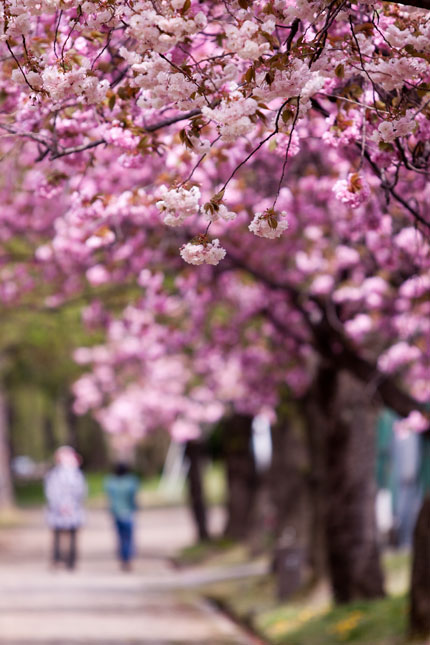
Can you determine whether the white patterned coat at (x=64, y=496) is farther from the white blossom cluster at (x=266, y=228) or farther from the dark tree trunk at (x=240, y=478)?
the white blossom cluster at (x=266, y=228)

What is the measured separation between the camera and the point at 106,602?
18.4m

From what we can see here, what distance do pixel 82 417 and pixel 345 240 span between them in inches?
2124

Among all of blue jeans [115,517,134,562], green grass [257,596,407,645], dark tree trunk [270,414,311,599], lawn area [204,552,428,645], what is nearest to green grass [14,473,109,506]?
blue jeans [115,517,134,562]

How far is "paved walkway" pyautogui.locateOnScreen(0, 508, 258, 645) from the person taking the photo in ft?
48.1

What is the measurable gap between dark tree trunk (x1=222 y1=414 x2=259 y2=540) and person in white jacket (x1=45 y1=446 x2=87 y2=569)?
596 centimetres

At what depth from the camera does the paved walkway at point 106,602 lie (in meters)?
14.7

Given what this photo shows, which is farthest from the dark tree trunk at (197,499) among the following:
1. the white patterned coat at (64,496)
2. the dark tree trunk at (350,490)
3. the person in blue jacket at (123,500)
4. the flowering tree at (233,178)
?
the dark tree trunk at (350,490)

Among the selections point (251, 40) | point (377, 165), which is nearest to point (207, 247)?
point (251, 40)

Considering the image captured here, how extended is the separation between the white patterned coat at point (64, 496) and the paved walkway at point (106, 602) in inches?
36.7

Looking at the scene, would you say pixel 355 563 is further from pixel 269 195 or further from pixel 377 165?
pixel 377 165

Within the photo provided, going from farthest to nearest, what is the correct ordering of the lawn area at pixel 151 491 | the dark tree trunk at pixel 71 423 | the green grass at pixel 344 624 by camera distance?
the dark tree trunk at pixel 71 423 < the lawn area at pixel 151 491 < the green grass at pixel 344 624

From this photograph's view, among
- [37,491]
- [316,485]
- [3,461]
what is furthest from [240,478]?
[37,491]

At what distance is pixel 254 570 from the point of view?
22203 mm

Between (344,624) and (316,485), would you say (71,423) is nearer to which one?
(316,485)
